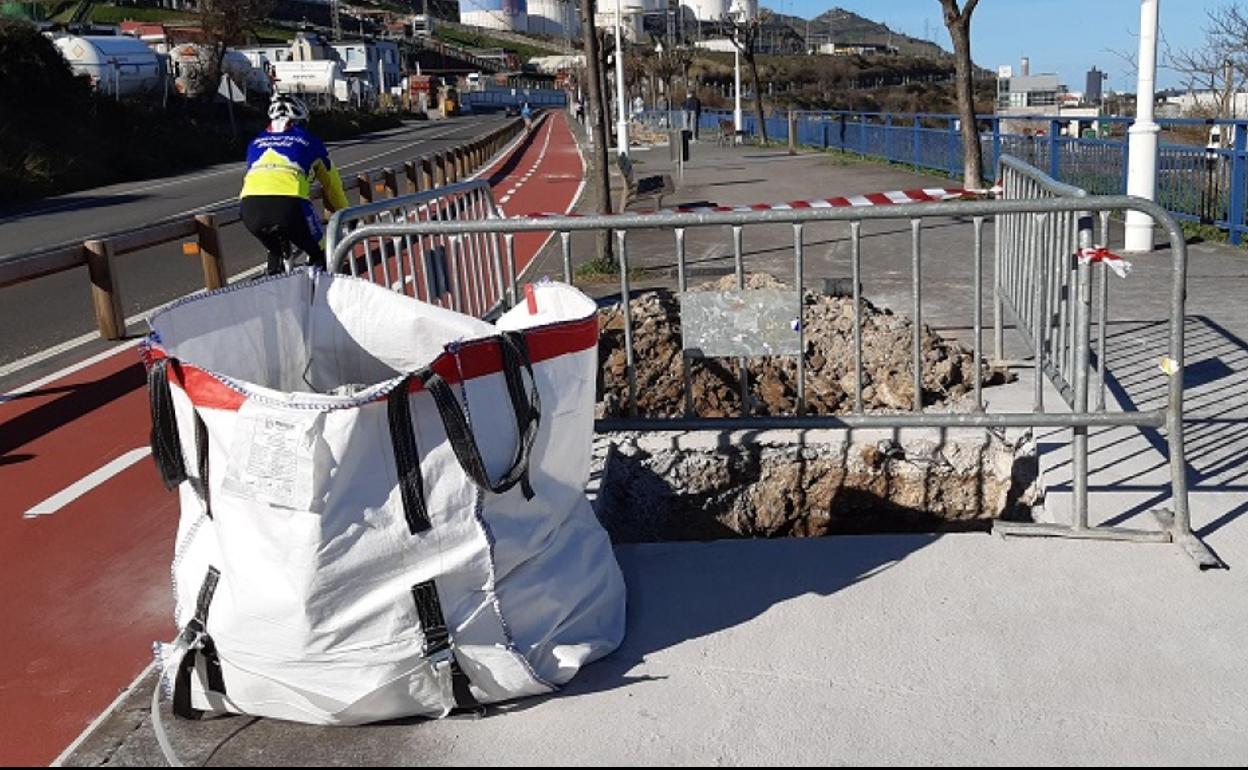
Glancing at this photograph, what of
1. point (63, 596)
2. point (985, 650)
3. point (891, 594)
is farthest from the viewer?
point (63, 596)

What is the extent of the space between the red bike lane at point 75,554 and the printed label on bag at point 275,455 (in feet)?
3.43

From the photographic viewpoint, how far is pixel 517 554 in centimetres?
376

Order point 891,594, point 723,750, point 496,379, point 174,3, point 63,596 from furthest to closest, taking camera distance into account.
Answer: point 174,3, point 63,596, point 891,594, point 496,379, point 723,750

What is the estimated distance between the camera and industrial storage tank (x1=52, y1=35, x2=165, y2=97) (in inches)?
1897

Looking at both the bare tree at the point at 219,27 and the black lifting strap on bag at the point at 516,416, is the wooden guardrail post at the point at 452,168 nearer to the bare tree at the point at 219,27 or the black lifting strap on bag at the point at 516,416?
the black lifting strap on bag at the point at 516,416

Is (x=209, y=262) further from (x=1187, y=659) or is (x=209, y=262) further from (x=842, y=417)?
(x=1187, y=659)

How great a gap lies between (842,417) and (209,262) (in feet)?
30.6

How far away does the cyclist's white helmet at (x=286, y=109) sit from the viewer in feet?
29.9

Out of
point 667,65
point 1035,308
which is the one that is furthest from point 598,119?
point 667,65

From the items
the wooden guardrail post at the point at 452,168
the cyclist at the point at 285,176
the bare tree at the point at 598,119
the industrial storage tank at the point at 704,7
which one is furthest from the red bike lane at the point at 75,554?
the industrial storage tank at the point at 704,7

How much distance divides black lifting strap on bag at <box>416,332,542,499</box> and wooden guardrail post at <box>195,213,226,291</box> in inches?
386

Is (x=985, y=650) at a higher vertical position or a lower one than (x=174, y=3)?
lower

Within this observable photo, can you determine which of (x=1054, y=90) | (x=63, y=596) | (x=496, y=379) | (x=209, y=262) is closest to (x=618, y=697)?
(x=496, y=379)

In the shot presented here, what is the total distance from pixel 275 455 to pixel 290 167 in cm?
610
